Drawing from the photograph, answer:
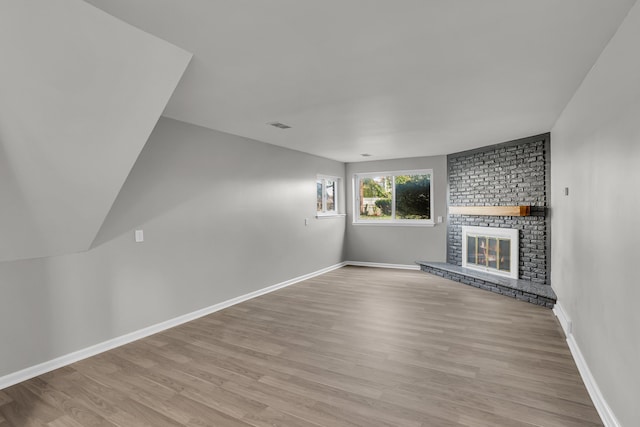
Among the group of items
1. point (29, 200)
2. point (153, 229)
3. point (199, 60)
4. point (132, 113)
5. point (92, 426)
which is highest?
point (199, 60)

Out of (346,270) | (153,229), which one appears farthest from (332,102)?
(346,270)

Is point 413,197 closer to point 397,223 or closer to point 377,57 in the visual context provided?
point 397,223

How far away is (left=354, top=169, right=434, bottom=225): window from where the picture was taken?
276 inches

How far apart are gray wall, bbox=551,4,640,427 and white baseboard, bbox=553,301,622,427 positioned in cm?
5

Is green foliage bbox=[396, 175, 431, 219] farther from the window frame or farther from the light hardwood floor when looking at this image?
the light hardwood floor

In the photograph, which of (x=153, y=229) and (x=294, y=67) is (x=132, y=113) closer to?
(x=294, y=67)

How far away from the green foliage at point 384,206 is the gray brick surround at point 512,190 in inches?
53.2

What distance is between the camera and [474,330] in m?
3.55

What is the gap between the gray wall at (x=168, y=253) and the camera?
109 inches

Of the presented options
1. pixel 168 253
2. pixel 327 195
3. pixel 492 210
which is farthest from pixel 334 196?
pixel 168 253

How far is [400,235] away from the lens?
7148 millimetres

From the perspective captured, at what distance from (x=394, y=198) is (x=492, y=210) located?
87.5 inches

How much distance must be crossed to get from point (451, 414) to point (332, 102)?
8.90 ft

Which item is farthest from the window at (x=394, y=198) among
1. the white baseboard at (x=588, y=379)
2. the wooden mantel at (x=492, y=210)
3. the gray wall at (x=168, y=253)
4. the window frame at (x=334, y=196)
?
the white baseboard at (x=588, y=379)
